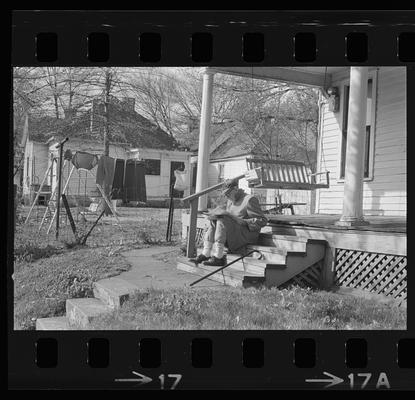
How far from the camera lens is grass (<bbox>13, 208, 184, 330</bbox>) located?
6.38 metres

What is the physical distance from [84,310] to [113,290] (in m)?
0.46

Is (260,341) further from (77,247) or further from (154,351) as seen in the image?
(77,247)

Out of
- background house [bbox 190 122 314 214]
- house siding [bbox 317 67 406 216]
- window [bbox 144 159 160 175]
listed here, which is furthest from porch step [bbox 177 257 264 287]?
window [bbox 144 159 160 175]

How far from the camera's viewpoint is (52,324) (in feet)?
17.6

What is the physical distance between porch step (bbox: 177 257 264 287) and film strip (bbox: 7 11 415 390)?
1.98 metres

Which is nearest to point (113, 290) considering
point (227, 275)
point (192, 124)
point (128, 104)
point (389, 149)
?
point (227, 275)

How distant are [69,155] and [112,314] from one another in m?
6.41

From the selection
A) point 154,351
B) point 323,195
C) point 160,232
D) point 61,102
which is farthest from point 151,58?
point 61,102

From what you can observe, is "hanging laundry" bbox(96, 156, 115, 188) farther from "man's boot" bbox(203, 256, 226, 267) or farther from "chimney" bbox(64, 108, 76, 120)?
"man's boot" bbox(203, 256, 226, 267)

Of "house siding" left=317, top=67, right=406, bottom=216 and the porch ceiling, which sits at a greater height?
the porch ceiling

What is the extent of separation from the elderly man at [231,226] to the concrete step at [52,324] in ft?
6.45

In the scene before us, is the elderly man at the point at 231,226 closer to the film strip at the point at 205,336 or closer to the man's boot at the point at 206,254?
the man's boot at the point at 206,254

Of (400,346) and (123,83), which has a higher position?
(123,83)

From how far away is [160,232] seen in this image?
12.2 meters
